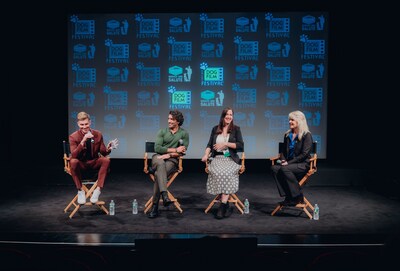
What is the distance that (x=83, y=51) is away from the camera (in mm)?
7781

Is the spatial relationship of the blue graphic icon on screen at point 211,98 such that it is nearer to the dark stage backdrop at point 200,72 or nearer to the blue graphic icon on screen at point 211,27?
the dark stage backdrop at point 200,72

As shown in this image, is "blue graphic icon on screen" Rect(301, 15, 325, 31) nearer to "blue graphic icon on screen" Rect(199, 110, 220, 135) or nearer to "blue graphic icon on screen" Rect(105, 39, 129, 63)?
"blue graphic icon on screen" Rect(199, 110, 220, 135)

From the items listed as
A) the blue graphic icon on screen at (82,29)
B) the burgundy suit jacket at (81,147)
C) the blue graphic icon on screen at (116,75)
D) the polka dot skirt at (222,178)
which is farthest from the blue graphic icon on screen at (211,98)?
the burgundy suit jacket at (81,147)

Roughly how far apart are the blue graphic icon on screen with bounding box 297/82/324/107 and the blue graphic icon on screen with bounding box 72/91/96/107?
352 cm

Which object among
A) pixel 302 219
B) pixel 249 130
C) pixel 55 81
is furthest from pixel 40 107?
pixel 302 219

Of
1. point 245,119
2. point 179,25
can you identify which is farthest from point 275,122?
point 179,25

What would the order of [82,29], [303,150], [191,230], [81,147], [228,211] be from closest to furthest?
[191,230] < [81,147] < [303,150] < [228,211] < [82,29]

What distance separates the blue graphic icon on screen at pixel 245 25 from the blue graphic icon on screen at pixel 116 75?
202cm

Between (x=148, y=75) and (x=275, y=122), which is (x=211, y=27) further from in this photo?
(x=275, y=122)

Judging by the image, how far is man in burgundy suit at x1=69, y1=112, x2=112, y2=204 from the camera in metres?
5.01

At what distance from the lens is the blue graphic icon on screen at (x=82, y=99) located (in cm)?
783

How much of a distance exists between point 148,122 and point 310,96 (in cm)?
277

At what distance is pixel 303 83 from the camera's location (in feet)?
25.0

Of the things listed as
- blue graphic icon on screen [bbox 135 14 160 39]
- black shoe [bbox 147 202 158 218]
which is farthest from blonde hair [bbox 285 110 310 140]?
blue graphic icon on screen [bbox 135 14 160 39]
